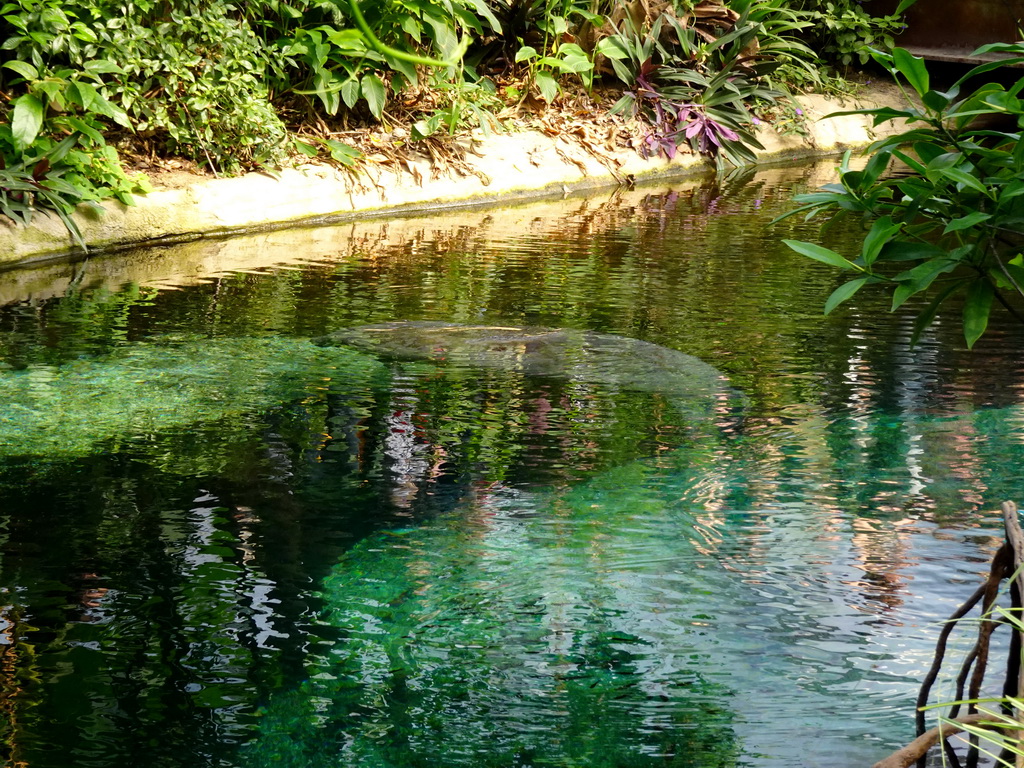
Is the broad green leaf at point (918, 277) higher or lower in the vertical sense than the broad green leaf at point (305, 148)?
lower

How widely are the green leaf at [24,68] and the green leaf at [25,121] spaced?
0.57ft

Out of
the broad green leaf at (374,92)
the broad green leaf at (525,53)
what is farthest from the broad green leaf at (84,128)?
the broad green leaf at (525,53)

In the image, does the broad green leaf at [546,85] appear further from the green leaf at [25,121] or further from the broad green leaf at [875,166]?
the broad green leaf at [875,166]

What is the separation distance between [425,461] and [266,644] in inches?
47.4

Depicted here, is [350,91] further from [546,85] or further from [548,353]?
[548,353]

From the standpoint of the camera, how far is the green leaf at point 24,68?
651 cm

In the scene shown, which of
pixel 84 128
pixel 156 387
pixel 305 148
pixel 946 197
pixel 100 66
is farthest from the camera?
pixel 305 148

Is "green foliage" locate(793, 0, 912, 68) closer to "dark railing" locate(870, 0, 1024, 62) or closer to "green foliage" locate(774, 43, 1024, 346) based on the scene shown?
"dark railing" locate(870, 0, 1024, 62)

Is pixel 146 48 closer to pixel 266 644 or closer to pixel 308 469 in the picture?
pixel 308 469

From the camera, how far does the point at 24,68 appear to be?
6.55 m

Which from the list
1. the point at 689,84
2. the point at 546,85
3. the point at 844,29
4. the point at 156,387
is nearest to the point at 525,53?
the point at 546,85

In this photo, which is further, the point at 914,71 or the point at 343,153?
the point at 343,153

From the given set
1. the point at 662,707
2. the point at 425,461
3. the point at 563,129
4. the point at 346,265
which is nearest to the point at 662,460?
the point at 425,461

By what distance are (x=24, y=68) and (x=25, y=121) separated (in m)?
0.37
